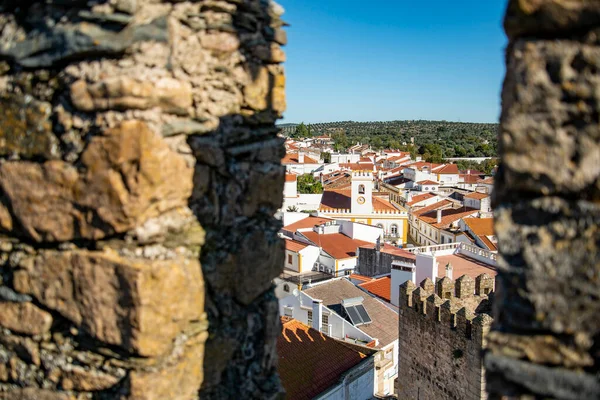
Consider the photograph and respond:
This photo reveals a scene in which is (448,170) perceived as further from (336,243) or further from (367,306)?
(367,306)

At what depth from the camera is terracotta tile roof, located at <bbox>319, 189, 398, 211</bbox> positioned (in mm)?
36500

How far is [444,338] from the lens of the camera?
10562 millimetres

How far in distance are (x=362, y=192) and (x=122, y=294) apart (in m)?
34.1

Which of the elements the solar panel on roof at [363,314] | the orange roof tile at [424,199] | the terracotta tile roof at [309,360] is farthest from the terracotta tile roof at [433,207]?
the terracotta tile roof at [309,360]

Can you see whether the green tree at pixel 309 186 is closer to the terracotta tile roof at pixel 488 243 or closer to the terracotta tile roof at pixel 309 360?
the terracotta tile roof at pixel 488 243

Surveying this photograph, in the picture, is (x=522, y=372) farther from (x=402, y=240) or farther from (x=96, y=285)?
(x=402, y=240)

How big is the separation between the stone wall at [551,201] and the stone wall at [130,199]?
46.1 inches

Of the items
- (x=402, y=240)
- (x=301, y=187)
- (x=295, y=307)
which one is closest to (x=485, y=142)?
(x=301, y=187)

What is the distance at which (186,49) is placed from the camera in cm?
222

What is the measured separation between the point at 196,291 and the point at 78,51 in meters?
1.00

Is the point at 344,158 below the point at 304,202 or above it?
above

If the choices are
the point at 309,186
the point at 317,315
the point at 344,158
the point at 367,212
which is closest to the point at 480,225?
the point at 367,212

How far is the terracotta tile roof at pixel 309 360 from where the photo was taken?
9680mm

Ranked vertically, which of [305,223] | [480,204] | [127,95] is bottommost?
[305,223]
